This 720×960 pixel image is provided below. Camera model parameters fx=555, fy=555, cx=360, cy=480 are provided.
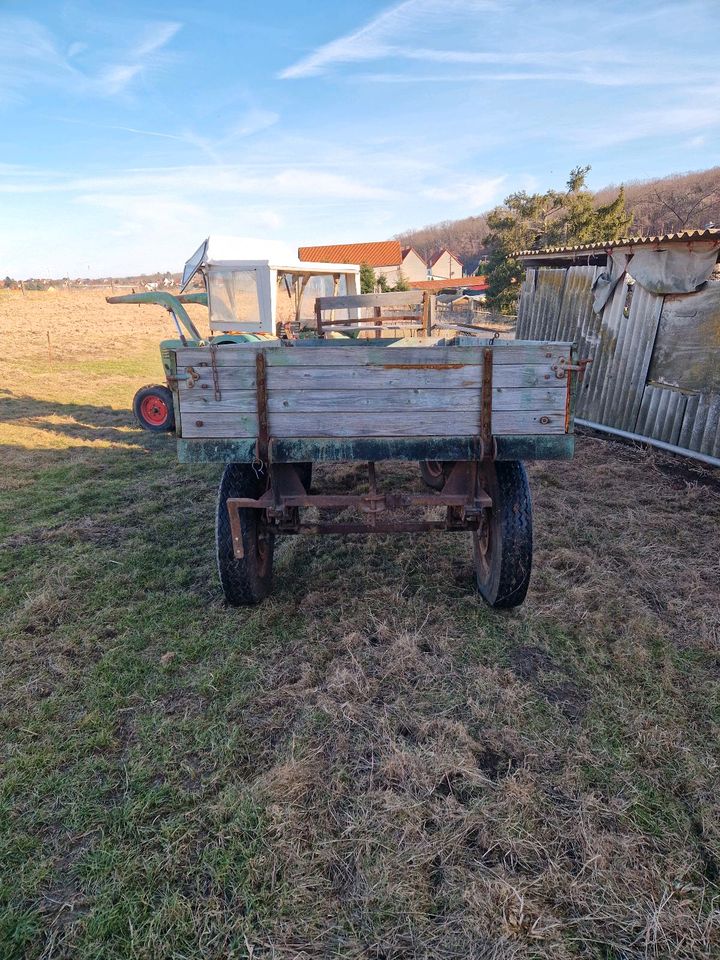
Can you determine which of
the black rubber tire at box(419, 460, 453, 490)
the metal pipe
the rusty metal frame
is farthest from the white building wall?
the rusty metal frame

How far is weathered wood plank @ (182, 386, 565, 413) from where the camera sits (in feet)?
8.27

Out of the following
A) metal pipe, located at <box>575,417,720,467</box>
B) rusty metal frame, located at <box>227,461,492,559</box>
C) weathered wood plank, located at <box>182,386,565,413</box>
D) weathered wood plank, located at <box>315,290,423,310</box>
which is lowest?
metal pipe, located at <box>575,417,720,467</box>

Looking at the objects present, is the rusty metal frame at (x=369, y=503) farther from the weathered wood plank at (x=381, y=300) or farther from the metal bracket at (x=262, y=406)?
the weathered wood plank at (x=381, y=300)

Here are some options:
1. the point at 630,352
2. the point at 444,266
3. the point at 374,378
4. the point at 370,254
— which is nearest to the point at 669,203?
the point at 370,254

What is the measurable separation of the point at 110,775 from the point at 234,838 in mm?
601

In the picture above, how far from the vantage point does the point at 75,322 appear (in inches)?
889

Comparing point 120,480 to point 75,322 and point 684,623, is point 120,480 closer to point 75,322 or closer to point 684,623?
point 684,623

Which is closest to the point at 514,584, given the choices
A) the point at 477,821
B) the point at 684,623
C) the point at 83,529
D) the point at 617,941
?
the point at 684,623

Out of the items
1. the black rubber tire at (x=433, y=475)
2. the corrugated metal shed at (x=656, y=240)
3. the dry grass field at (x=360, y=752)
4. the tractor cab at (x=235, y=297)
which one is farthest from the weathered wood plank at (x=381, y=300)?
the corrugated metal shed at (x=656, y=240)

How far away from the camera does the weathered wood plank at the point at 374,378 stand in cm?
250

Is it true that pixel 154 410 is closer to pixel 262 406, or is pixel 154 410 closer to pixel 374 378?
pixel 262 406

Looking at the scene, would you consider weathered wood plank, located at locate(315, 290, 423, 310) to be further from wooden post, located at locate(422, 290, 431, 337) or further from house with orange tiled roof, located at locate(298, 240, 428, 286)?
house with orange tiled roof, located at locate(298, 240, 428, 286)

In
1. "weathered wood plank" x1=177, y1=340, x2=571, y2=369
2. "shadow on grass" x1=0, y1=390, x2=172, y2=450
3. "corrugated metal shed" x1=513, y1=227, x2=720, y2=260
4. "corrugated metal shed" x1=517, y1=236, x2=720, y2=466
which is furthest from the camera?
"shadow on grass" x1=0, y1=390, x2=172, y2=450

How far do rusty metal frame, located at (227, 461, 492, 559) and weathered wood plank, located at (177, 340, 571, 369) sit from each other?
57 centimetres
